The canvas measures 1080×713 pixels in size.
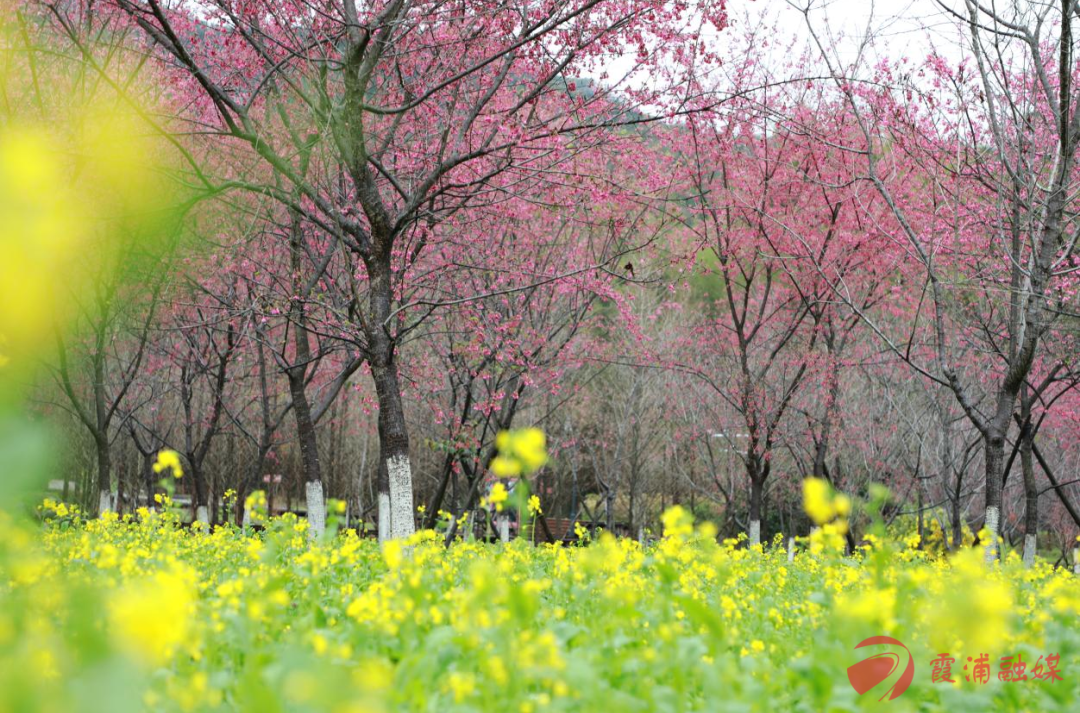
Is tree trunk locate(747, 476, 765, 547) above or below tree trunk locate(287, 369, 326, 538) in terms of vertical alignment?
below

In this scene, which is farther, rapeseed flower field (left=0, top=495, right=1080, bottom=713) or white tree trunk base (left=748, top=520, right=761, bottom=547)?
white tree trunk base (left=748, top=520, right=761, bottom=547)

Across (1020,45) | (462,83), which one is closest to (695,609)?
(462,83)

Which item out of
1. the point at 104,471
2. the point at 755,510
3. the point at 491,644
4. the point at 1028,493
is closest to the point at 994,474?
the point at 1028,493

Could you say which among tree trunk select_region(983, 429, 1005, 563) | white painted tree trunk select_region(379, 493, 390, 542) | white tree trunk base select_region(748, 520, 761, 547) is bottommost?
white tree trunk base select_region(748, 520, 761, 547)

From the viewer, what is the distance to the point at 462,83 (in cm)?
998

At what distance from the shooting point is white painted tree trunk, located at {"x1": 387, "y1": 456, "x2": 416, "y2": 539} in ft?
25.8

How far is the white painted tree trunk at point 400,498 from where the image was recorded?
788cm

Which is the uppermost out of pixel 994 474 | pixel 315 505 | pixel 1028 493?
pixel 994 474

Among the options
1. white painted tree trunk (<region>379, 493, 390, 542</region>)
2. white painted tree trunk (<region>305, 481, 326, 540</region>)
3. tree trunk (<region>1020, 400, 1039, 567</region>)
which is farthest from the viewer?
tree trunk (<region>1020, 400, 1039, 567</region>)

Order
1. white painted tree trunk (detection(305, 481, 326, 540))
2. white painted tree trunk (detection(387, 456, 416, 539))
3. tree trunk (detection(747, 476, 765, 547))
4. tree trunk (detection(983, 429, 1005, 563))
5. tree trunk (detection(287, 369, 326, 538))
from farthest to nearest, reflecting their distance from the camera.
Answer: tree trunk (detection(747, 476, 765, 547)), tree trunk (detection(287, 369, 326, 538)), white painted tree trunk (detection(305, 481, 326, 540)), tree trunk (detection(983, 429, 1005, 563)), white painted tree trunk (detection(387, 456, 416, 539))

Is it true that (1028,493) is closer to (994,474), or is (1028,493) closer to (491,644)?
(994,474)

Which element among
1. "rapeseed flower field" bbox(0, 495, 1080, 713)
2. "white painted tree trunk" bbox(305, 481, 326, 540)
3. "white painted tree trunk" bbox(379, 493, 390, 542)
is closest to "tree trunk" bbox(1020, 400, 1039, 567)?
"white painted tree trunk" bbox(379, 493, 390, 542)

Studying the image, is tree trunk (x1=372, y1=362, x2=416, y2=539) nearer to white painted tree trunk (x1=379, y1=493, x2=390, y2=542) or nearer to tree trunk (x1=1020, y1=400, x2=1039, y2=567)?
white painted tree trunk (x1=379, y1=493, x2=390, y2=542)

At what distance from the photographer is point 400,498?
7914 mm
